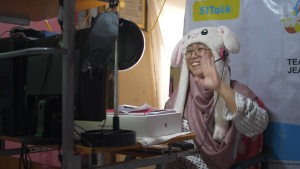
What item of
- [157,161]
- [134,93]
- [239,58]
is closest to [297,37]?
[239,58]

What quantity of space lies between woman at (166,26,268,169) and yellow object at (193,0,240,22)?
1.06ft

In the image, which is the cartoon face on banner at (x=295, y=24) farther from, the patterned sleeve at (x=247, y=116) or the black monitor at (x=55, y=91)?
the black monitor at (x=55, y=91)

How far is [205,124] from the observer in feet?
5.04

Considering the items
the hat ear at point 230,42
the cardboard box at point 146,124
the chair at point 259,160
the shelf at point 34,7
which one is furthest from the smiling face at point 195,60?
the shelf at point 34,7

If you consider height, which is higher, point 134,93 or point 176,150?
point 134,93

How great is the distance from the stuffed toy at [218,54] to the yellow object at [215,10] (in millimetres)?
318

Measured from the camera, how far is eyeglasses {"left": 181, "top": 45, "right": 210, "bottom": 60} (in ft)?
5.26

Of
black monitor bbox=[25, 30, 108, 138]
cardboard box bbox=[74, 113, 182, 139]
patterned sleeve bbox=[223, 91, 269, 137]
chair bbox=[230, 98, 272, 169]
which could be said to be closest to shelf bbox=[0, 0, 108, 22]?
black monitor bbox=[25, 30, 108, 138]

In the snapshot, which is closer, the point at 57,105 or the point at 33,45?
the point at 57,105

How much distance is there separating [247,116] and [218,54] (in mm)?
381

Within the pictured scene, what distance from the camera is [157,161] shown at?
1.04 meters

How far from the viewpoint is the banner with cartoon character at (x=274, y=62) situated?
1.63 meters

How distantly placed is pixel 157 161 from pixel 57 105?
42 centimetres

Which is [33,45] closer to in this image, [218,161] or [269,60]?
[218,161]
